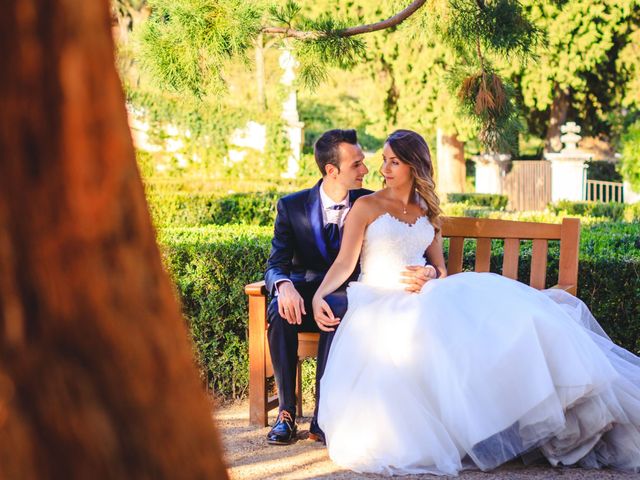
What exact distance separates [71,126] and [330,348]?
3218 mm

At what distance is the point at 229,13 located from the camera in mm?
5199

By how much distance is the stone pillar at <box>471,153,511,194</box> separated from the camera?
91.4 ft

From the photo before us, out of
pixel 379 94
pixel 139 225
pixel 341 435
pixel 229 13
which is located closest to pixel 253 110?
pixel 379 94

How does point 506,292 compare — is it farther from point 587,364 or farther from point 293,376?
point 293,376

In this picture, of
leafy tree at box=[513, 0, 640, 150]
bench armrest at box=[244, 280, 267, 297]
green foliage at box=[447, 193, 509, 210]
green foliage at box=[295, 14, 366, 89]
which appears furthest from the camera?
leafy tree at box=[513, 0, 640, 150]

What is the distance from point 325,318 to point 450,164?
Answer: 69.4ft

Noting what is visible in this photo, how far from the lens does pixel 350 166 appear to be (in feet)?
16.0

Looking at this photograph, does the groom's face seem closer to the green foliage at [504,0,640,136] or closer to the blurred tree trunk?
the blurred tree trunk

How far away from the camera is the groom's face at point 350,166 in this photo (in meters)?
4.85

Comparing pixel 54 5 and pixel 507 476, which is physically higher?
pixel 54 5

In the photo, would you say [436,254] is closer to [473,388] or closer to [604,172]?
[473,388]

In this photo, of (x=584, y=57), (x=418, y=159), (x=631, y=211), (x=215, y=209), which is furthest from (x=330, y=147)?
(x=584, y=57)

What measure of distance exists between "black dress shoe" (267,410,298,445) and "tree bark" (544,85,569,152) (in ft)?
77.2

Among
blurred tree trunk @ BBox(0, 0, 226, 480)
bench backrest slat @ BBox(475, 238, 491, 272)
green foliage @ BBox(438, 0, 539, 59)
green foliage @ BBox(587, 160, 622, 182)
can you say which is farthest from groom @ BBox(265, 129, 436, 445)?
green foliage @ BBox(587, 160, 622, 182)
